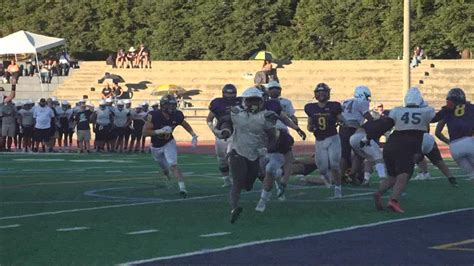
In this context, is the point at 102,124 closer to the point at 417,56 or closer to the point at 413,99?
the point at 413,99

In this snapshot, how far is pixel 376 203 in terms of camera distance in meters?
13.4

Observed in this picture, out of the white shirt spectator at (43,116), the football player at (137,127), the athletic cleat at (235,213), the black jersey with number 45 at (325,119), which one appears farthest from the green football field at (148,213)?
the football player at (137,127)

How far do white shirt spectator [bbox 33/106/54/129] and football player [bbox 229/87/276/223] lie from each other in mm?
16111

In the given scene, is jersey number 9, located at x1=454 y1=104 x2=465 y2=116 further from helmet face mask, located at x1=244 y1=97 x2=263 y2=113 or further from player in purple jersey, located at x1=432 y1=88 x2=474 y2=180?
helmet face mask, located at x1=244 y1=97 x2=263 y2=113

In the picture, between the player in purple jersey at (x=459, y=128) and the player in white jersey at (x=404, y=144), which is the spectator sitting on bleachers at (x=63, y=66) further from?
the player in white jersey at (x=404, y=144)

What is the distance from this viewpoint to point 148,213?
13242 millimetres

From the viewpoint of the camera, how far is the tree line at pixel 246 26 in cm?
4747

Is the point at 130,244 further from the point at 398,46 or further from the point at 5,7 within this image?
the point at 5,7

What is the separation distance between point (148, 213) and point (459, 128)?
4.46m

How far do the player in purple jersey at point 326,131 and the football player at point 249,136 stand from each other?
8.17 feet

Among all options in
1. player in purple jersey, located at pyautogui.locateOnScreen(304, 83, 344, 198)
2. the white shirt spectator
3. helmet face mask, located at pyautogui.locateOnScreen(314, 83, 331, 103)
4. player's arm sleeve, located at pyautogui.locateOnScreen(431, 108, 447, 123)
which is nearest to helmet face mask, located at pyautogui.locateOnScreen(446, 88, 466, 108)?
player's arm sleeve, located at pyautogui.locateOnScreen(431, 108, 447, 123)

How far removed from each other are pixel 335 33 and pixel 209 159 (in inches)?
1042

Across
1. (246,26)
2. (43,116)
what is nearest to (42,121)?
(43,116)

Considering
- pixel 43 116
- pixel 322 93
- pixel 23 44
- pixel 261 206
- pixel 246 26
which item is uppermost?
pixel 246 26
